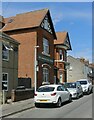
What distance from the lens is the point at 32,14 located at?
34.7 metres

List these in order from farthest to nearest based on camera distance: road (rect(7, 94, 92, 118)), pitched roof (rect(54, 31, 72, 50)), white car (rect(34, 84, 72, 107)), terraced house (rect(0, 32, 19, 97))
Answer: pitched roof (rect(54, 31, 72, 50)), terraced house (rect(0, 32, 19, 97)), white car (rect(34, 84, 72, 107)), road (rect(7, 94, 92, 118))

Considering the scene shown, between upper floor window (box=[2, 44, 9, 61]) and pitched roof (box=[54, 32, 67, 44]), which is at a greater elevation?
pitched roof (box=[54, 32, 67, 44])

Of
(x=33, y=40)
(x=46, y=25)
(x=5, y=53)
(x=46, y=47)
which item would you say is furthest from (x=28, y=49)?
(x=5, y=53)

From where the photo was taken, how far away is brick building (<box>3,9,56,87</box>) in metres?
31.1

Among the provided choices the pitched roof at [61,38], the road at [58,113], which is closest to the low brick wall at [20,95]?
the road at [58,113]

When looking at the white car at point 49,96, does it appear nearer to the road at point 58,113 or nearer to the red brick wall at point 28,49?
the road at point 58,113

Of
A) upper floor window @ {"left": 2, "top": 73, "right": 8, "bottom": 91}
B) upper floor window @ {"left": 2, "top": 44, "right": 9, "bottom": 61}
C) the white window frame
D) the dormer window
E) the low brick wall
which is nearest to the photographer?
the low brick wall

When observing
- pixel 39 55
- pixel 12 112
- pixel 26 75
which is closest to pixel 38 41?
pixel 39 55

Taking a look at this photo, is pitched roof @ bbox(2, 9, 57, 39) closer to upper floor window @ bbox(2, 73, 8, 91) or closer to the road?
upper floor window @ bbox(2, 73, 8, 91)

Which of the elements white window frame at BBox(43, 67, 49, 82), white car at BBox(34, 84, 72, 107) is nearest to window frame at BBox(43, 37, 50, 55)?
white window frame at BBox(43, 67, 49, 82)

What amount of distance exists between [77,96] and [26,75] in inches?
336

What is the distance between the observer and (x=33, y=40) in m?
31.0

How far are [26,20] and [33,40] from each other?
3.84 metres

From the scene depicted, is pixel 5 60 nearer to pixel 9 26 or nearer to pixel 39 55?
pixel 39 55
